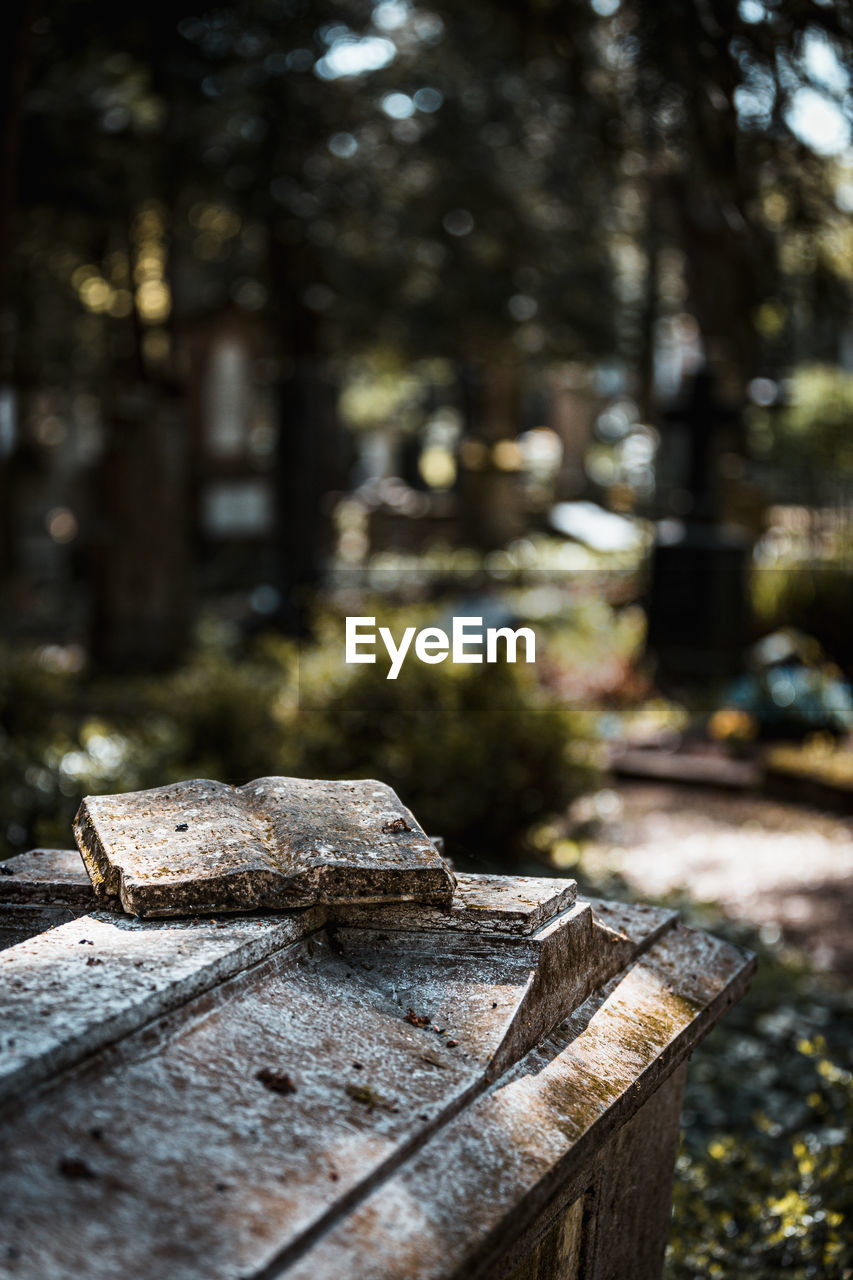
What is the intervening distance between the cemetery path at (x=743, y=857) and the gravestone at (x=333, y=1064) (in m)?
3.54

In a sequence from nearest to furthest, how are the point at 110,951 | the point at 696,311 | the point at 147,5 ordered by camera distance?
the point at 110,951
the point at 147,5
the point at 696,311

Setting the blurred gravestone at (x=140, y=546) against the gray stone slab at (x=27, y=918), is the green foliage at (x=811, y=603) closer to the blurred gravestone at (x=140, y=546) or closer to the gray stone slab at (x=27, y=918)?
the blurred gravestone at (x=140, y=546)

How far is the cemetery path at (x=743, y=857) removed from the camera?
5.46 meters

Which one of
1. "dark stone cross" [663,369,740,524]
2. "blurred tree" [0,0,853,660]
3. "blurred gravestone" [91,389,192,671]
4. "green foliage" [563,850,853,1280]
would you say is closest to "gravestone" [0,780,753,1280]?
"green foliage" [563,850,853,1280]

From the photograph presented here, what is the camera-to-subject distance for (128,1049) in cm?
130

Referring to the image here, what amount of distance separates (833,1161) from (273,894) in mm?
1865

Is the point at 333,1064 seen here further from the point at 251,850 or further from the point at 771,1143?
the point at 771,1143

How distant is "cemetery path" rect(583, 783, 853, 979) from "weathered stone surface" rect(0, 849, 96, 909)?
368 cm

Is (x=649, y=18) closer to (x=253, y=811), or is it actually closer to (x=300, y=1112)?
(x=253, y=811)

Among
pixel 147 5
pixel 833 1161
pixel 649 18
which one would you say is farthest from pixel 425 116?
pixel 833 1161

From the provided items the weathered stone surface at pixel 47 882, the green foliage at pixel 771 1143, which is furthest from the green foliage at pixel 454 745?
the weathered stone surface at pixel 47 882

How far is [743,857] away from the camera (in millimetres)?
6328

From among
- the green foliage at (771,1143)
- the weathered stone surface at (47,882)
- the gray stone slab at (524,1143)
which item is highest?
the weathered stone surface at (47,882)

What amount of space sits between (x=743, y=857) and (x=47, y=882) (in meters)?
5.10
